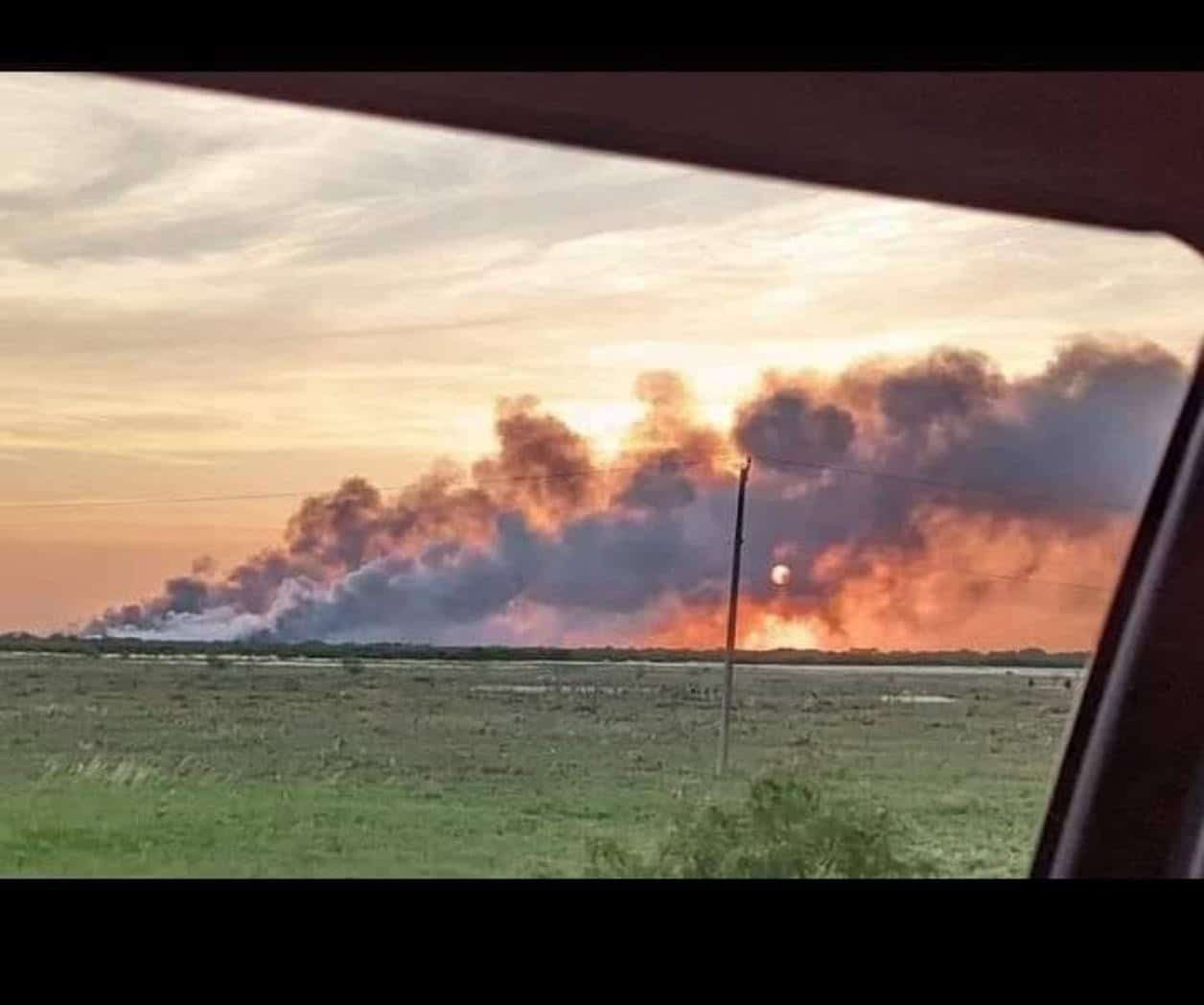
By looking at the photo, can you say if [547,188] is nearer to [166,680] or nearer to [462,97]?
[462,97]

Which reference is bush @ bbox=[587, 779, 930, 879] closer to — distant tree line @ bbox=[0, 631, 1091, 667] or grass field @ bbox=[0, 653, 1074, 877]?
grass field @ bbox=[0, 653, 1074, 877]

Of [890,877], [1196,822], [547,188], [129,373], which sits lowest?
[1196,822]

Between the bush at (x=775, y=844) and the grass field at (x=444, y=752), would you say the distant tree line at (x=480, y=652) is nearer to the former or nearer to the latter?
the grass field at (x=444, y=752)

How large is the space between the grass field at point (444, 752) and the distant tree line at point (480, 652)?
1 centimetres

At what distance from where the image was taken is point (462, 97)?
1762 mm

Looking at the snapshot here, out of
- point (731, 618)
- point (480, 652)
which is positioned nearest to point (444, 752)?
point (480, 652)

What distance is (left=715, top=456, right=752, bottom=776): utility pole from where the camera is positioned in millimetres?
1755

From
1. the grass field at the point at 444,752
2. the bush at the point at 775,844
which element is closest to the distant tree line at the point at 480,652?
the grass field at the point at 444,752

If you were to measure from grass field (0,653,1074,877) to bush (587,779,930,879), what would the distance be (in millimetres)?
22

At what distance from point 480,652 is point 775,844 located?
338 mm

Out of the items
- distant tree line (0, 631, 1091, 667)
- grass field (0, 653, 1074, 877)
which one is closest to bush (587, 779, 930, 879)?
grass field (0, 653, 1074, 877)
